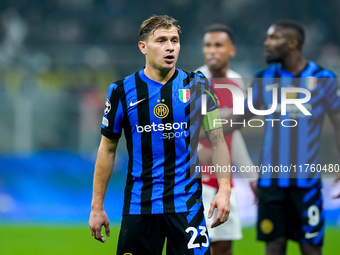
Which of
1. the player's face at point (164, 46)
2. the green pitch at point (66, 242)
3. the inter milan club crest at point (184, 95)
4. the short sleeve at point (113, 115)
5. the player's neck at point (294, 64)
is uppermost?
the player's neck at point (294, 64)

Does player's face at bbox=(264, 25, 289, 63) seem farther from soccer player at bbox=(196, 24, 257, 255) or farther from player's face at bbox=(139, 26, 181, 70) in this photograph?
player's face at bbox=(139, 26, 181, 70)

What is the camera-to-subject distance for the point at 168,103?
3.68 meters

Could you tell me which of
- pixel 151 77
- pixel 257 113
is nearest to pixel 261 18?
pixel 257 113

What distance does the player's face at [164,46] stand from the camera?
3.66 m

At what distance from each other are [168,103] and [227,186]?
0.60 meters

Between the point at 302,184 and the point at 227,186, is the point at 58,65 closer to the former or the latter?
the point at 302,184

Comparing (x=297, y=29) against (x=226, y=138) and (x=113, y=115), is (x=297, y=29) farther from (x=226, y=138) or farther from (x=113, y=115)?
(x=113, y=115)

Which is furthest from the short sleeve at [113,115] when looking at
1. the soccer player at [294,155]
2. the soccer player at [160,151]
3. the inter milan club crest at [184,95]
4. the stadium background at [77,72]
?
the stadium background at [77,72]

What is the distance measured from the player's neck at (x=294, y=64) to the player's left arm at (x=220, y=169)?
1667mm

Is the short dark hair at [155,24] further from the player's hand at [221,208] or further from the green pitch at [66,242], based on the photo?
the green pitch at [66,242]

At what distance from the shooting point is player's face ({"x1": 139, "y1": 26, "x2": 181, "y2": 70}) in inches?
144

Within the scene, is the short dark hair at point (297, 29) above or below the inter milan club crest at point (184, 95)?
above

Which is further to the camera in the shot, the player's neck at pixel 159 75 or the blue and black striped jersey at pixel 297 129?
the blue and black striped jersey at pixel 297 129

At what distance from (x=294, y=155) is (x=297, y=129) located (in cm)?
21
